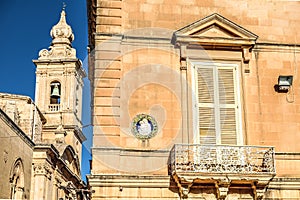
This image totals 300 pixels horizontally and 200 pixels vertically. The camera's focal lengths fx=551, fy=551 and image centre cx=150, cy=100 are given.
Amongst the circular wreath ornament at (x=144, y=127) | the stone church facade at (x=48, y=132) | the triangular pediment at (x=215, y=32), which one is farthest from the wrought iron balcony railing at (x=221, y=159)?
the triangular pediment at (x=215, y=32)

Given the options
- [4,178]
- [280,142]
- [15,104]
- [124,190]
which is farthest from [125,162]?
[15,104]

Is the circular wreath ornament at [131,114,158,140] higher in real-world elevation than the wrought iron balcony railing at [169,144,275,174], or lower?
higher

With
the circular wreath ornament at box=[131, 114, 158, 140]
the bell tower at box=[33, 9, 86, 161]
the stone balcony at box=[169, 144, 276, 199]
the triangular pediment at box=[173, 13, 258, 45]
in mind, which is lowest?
the stone balcony at box=[169, 144, 276, 199]

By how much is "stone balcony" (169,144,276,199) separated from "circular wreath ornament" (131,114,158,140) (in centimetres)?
80

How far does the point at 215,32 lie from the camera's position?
50.9 feet

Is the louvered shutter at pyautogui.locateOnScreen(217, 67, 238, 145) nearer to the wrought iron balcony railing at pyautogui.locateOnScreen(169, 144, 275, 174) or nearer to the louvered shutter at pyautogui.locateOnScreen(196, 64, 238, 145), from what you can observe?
the louvered shutter at pyautogui.locateOnScreen(196, 64, 238, 145)

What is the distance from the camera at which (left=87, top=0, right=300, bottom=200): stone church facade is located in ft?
46.2

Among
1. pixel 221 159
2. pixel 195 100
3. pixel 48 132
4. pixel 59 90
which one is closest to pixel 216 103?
pixel 195 100

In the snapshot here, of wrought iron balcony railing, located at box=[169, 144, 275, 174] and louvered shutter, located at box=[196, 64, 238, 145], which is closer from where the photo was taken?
wrought iron balcony railing, located at box=[169, 144, 275, 174]

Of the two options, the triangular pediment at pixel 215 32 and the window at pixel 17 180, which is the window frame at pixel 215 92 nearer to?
the triangular pediment at pixel 215 32

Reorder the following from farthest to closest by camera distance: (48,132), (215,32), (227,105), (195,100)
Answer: (48,132) → (215,32) → (227,105) → (195,100)

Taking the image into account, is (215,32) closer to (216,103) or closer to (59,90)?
(216,103)

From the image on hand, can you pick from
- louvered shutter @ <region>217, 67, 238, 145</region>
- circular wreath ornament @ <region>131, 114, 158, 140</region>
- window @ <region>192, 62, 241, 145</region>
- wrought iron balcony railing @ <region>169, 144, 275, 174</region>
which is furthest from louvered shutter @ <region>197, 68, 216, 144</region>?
circular wreath ornament @ <region>131, 114, 158, 140</region>

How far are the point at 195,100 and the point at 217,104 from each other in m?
0.62
